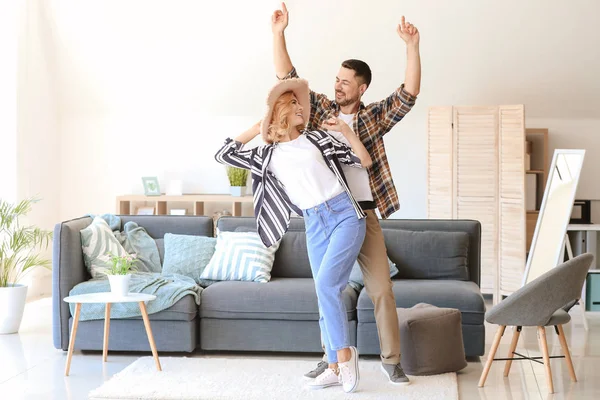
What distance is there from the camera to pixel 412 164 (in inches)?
290

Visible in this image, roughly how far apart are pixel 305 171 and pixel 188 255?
1.59 meters

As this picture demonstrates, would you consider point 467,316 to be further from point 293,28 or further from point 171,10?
point 171,10

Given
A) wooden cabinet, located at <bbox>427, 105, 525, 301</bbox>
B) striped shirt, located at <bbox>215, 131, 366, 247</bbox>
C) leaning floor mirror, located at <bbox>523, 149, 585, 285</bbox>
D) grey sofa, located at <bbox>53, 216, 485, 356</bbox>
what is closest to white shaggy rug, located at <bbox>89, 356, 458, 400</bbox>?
grey sofa, located at <bbox>53, 216, 485, 356</bbox>

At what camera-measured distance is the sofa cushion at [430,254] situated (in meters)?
4.95

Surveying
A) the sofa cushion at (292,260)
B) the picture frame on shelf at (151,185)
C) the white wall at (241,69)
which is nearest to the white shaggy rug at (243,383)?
the sofa cushion at (292,260)

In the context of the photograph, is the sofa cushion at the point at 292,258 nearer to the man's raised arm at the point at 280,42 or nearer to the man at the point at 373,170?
the man at the point at 373,170

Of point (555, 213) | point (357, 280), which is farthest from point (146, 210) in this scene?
point (555, 213)

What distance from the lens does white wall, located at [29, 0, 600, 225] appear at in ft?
21.6

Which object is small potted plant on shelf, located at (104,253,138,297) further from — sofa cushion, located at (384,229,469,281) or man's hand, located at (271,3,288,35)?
sofa cushion, located at (384,229,469,281)

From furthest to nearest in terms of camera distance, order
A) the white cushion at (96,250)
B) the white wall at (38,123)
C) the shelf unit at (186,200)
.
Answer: the shelf unit at (186,200)
the white wall at (38,123)
the white cushion at (96,250)

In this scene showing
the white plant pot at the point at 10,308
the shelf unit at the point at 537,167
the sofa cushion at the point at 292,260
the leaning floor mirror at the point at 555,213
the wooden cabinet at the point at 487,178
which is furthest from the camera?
the shelf unit at the point at 537,167

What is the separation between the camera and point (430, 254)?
4.98 m

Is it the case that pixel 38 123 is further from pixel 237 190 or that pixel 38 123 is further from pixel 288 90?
pixel 288 90

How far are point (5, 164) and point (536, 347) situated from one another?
430cm
